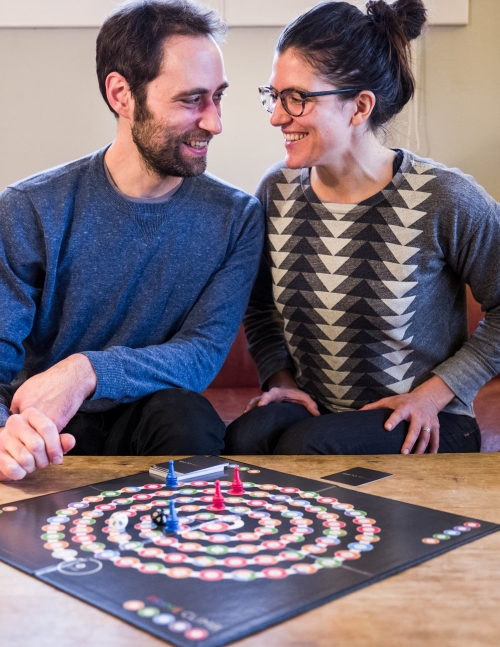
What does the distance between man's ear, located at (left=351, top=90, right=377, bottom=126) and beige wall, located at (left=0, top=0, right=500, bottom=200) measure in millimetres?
1226

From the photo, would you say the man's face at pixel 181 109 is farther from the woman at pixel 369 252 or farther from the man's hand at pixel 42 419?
the man's hand at pixel 42 419

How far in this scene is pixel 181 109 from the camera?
1.68m

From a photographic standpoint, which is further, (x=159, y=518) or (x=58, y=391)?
(x=58, y=391)

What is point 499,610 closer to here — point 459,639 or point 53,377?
point 459,639

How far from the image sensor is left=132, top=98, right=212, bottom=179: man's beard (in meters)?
1.67

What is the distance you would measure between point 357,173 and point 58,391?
2.56ft

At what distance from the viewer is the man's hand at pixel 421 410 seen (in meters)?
1.56

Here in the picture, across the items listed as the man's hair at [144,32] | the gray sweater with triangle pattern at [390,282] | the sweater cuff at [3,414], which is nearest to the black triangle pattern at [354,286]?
the gray sweater with triangle pattern at [390,282]

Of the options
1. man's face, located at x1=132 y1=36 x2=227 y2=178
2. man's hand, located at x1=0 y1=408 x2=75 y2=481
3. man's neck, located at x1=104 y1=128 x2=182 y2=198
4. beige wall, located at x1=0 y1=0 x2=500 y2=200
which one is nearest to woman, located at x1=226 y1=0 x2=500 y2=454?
man's face, located at x1=132 y1=36 x2=227 y2=178

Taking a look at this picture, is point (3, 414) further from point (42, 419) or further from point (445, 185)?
Answer: point (445, 185)

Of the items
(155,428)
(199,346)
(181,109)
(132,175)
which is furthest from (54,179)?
(155,428)

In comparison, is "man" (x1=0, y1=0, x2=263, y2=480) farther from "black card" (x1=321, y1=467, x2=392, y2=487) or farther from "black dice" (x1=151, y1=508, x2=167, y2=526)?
"black dice" (x1=151, y1=508, x2=167, y2=526)

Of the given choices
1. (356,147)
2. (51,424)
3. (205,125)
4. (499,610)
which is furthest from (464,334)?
(499,610)

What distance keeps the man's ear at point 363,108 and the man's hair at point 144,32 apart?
351 mm
